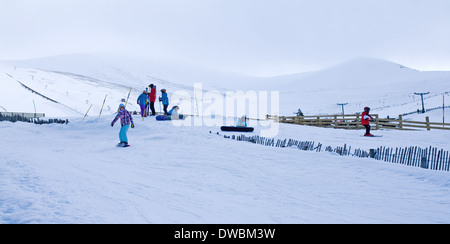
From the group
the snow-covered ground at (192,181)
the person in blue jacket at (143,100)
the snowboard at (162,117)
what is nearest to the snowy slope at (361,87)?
the snowboard at (162,117)

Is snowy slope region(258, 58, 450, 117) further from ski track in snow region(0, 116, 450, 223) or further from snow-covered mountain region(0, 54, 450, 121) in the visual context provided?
ski track in snow region(0, 116, 450, 223)

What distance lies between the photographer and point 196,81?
10506 centimetres

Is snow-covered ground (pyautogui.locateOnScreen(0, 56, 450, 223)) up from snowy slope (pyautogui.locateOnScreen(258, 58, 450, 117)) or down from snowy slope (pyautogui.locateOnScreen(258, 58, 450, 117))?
down

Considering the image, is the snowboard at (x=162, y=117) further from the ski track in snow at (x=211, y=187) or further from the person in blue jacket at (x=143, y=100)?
the ski track in snow at (x=211, y=187)

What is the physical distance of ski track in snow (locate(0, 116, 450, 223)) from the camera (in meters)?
4.45

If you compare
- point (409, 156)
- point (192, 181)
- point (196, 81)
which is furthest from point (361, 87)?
point (192, 181)

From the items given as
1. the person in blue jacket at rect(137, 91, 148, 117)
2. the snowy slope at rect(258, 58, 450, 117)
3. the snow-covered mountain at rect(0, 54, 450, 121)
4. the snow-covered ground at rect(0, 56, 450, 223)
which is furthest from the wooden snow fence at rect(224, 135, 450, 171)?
the snowy slope at rect(258, 58, 450, 117)

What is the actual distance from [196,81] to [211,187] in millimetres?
100237

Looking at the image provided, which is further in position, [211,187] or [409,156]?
[409,156]

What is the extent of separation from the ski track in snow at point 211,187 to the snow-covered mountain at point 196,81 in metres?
21.6

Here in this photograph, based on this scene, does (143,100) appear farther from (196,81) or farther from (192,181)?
(196,81)

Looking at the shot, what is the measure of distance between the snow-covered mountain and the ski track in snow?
2159 centimetres
